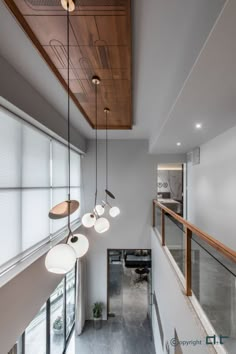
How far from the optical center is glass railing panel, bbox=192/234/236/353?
5.72ft

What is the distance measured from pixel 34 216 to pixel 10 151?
1.12m

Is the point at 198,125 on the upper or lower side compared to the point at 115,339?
upper

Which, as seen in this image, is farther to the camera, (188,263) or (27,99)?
(27,99)

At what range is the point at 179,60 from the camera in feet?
7.89

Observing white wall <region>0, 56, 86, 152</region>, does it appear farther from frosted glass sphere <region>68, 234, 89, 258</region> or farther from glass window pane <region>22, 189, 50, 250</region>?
frosted glass sphere <region>68, 234, 89, 258</region>

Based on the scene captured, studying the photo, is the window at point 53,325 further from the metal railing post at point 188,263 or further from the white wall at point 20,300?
the metal railing post at point 188,263

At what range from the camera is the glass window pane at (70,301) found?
5.41 m

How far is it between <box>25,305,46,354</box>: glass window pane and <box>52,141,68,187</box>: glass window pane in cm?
235

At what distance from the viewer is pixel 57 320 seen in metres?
4.71

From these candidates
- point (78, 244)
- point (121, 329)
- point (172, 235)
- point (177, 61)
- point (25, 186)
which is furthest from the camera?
point (121, 329)

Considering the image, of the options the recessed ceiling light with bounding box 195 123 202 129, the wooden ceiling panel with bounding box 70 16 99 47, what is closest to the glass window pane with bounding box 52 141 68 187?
the wooden ceiling panel with bounding box 70 16 99 47

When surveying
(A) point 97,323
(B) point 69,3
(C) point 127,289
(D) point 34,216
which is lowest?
(A) point 97,323

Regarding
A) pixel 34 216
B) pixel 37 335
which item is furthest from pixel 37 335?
pixel 34 216

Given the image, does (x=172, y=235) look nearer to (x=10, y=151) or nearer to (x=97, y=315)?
(x=10, y=151)
